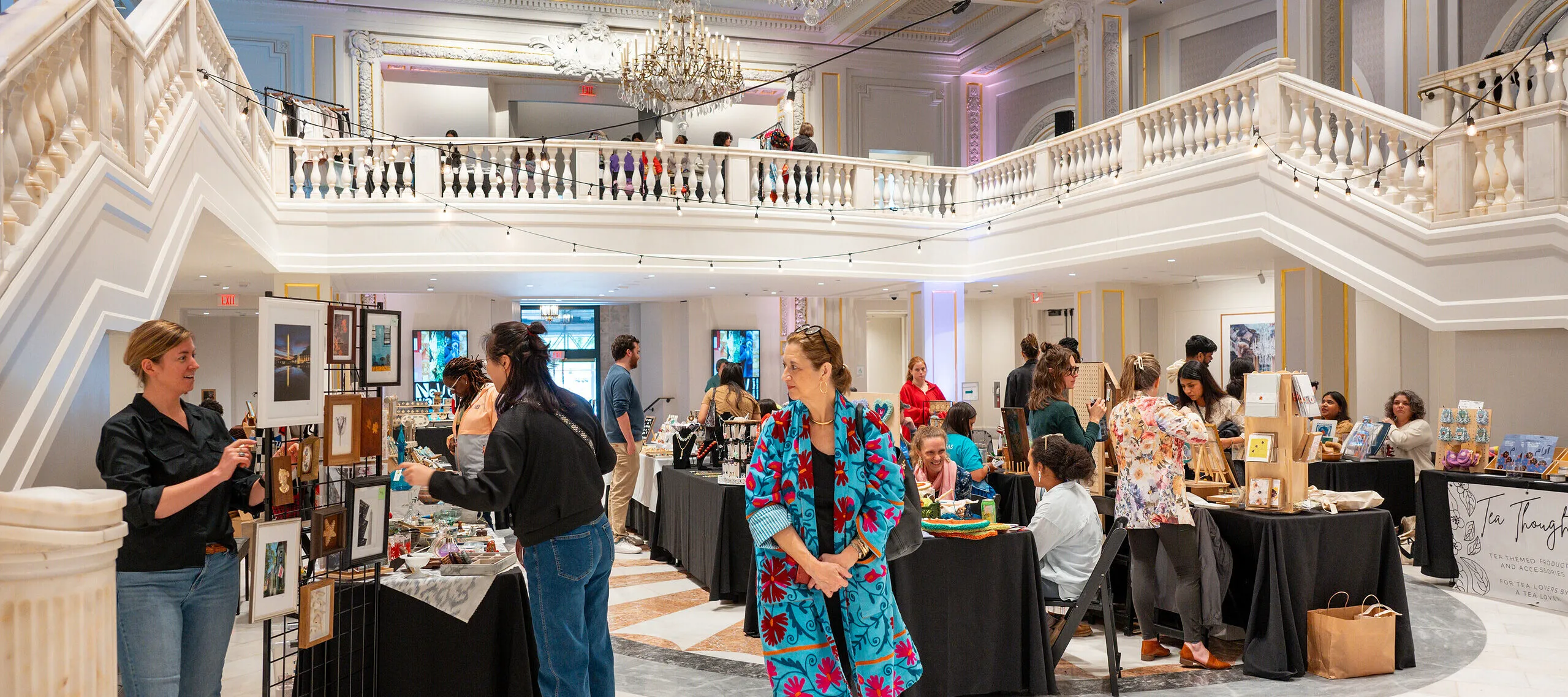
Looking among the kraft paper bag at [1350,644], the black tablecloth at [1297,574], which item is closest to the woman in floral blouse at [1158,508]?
the black tablecloth at [1297,574]

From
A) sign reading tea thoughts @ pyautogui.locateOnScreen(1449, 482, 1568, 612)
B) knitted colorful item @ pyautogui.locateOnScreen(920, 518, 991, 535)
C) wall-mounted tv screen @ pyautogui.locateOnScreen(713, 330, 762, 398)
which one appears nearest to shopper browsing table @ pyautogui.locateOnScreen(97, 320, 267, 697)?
Result: knitted colorful item @ pyautogui.locateOnScreen(920, 518, 991, 535)

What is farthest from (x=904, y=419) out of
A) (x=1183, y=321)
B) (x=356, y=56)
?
(x=356, y=56)

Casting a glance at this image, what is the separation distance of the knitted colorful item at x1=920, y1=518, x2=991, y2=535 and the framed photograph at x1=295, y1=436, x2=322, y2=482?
2.23 m

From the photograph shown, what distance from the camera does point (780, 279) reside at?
35.7 ft

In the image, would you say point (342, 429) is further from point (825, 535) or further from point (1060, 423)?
point (1060, 423)

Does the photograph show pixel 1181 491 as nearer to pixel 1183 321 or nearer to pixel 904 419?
pixel 904 419

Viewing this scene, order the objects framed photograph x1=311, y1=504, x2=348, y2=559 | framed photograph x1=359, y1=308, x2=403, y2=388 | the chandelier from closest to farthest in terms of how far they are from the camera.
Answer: framed photograph x1=311, y1=504, x2=348, y2=559
framed photograph x1=359, y1=308, x2=403, y2=388
the chandelier

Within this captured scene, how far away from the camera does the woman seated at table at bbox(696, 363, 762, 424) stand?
24.2ft

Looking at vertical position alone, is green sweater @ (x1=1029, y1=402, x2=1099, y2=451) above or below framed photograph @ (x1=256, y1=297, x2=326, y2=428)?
below

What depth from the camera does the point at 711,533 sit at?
5.85 metres

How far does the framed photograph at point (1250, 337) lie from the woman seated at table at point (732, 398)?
6722 millimetres

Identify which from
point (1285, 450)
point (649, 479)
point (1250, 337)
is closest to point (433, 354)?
point (649, 479)

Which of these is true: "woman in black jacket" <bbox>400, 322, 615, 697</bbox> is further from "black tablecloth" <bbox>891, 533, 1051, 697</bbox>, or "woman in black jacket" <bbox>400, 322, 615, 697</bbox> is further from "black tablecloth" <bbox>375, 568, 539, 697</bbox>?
"black tablecloth" <bbox>891, 533, 1051, 697</bbox>

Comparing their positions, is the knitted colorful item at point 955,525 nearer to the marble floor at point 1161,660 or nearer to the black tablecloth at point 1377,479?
the marble floor at point 1161,660
